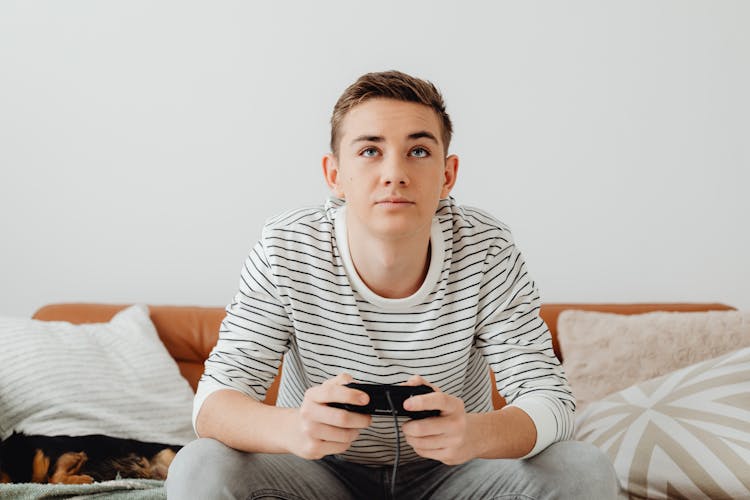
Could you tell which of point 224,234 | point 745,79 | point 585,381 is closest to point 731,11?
point 745,79

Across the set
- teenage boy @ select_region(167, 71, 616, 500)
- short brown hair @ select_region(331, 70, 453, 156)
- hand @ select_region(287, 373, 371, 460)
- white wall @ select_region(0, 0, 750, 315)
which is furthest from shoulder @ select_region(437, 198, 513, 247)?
white wall @ select_region(0, 0, 750, 315)

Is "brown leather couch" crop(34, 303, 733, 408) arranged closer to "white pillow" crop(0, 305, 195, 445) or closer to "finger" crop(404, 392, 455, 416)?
"white pillow" crop(0, 305, 195, 445)

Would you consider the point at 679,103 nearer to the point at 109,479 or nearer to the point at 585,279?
the point at 585,279

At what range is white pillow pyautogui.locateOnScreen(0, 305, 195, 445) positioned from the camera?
1.75 metres

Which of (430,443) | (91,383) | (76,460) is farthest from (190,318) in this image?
(430,443)

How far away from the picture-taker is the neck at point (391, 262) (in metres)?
1.34

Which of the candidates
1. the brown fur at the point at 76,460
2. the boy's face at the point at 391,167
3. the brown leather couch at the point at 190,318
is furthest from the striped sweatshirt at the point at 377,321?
the brown leather couch at the point at 190,318

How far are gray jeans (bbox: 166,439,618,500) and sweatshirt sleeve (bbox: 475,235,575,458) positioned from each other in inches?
3.5

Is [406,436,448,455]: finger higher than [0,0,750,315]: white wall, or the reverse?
[0,0,750,315]: white wall

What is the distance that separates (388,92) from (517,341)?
1.66 feet

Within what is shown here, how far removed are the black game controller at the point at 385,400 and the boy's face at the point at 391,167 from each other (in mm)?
305

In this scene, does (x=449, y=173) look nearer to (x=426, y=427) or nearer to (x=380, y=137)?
(x=380, y=137)

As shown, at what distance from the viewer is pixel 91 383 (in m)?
1.84

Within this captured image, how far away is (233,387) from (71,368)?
756 mm
